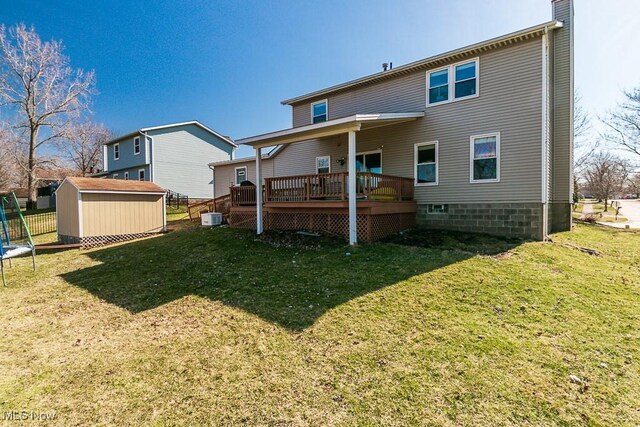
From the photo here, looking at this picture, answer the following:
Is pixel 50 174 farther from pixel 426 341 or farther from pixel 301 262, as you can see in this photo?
pixel 426 341

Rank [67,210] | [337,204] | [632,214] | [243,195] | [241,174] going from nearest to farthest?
1. [337,204]
2. [67,210]
3. [243,195]
4. [241,174]
5. [632,214]

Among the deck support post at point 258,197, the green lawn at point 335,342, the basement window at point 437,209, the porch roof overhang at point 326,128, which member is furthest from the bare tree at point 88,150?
the basement window at point 437,209

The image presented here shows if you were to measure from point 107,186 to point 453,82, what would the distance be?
1411 cm

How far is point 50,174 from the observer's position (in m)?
43.6

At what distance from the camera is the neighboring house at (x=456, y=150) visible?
9992 mm

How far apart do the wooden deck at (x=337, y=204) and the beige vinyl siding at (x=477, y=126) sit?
148cm

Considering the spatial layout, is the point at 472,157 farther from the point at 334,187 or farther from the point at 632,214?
the point at 632,214

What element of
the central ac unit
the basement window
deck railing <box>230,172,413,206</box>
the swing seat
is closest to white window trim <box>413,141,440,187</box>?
deck railing <box>230,172,413,206</box>

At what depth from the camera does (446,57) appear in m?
11.4

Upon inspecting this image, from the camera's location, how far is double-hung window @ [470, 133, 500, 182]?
1069 cm

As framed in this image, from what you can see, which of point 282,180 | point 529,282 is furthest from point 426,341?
point 282,180

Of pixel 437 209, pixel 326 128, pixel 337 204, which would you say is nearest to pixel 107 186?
pixel 326 128

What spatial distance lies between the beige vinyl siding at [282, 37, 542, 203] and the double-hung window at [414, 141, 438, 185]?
0.63 ft

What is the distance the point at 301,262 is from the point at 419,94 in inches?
326
